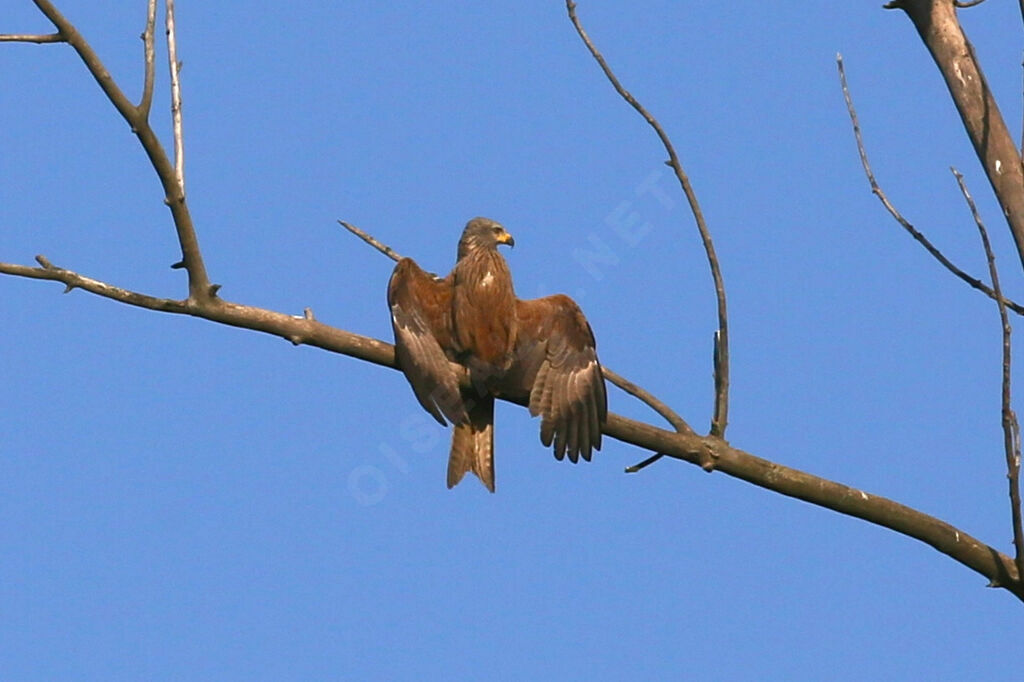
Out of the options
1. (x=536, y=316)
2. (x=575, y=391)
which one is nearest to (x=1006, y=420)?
(x=575, y=391)

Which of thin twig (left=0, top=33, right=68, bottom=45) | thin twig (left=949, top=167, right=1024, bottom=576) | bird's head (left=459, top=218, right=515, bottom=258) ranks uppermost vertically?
bird's head (left=459, top=218, right=515, bottom=258)

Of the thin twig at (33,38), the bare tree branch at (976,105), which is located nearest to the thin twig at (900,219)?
the bare tree branch at (976,105)

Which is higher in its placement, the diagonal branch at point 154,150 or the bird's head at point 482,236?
the bird's head at point 482,236

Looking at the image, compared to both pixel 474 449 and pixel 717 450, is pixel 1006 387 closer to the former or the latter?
pixel 717 450

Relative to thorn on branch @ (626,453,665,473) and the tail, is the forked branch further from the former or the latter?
the tail

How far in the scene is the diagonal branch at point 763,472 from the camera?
15.8 ft

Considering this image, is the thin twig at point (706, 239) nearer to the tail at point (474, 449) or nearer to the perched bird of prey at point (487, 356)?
the perched bird of prey at point (487, 356)

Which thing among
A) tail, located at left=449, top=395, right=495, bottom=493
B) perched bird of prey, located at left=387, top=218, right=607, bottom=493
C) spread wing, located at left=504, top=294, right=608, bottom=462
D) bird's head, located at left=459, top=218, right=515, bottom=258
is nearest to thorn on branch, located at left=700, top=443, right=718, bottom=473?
spread wing, located at left=504, top=294, right=608, bottom=462

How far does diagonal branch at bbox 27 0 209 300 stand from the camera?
445 cm

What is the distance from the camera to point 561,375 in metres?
6.16

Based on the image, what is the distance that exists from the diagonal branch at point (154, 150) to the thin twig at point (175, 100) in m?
0.05

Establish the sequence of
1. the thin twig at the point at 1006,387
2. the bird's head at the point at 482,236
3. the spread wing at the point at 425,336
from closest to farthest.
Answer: the thin twig at the point at 1006,387, the spread wing at the point at 425,336, the bird's head at the point at 482,236

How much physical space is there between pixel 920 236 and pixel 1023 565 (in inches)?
47.1

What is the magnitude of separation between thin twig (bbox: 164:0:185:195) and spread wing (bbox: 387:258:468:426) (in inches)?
48.0
